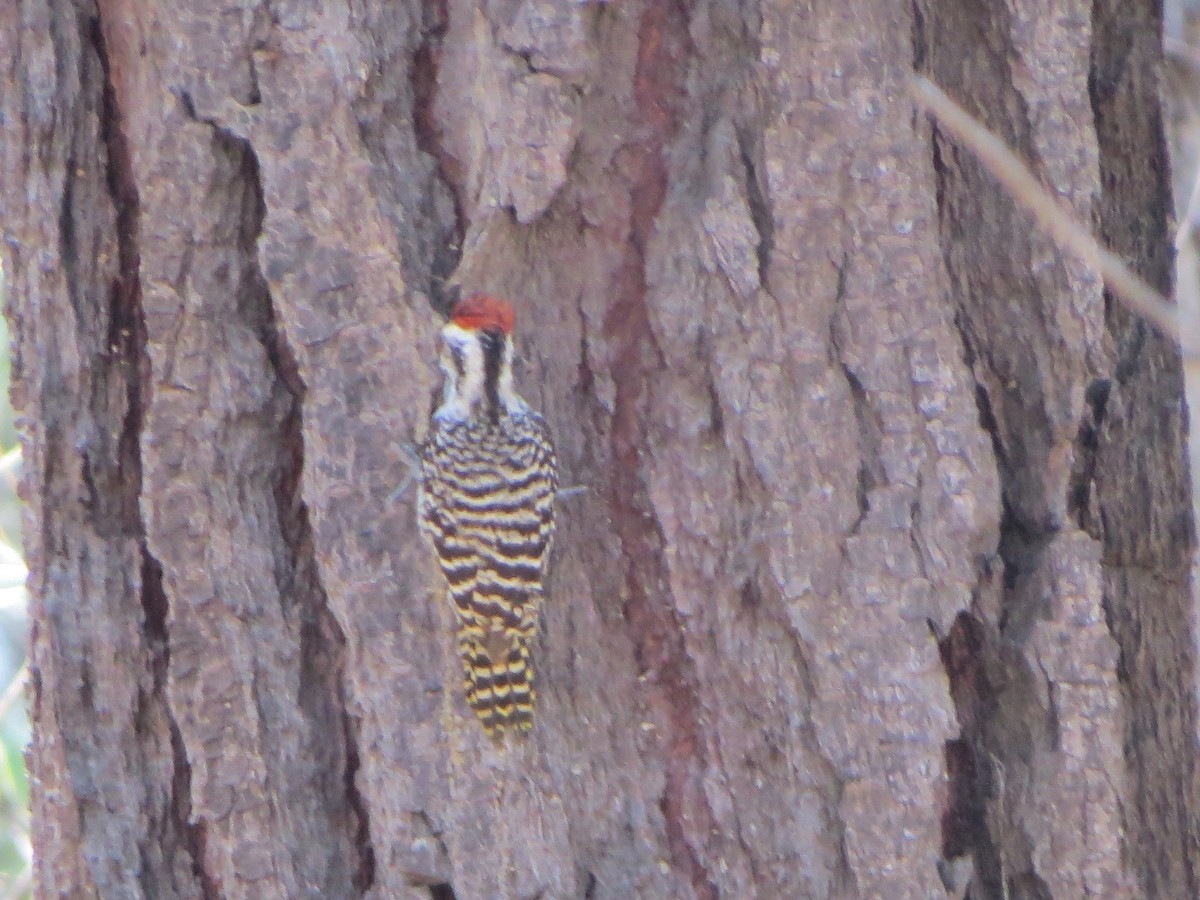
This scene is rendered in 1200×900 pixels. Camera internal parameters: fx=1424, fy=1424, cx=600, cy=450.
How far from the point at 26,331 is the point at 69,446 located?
8.8 inches

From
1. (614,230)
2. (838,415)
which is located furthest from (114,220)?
(838,415)

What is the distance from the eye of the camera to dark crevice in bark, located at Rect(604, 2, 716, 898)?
2479 mm

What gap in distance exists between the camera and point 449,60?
253 centimetres

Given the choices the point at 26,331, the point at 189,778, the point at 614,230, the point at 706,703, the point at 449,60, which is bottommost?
the point at 189,778

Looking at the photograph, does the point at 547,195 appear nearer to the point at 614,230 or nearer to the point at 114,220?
the point at 614,230

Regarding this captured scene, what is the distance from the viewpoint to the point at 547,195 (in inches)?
96.4

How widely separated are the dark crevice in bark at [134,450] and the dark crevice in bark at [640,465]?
829 millimetres

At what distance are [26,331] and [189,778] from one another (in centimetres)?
85

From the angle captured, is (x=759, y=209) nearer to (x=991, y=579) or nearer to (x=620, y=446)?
(x=620, y=446)

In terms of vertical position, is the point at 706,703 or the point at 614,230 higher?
the point at 614,230

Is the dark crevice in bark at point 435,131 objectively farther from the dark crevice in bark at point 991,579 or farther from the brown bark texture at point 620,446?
the dark crevice in bark at point 991,579

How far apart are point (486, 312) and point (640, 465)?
1.24 ft

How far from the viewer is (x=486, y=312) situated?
2.48 metres

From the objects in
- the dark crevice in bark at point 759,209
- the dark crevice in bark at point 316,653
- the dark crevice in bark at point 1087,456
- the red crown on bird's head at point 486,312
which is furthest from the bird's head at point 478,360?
the dark crevice in bark at point 1087,456
